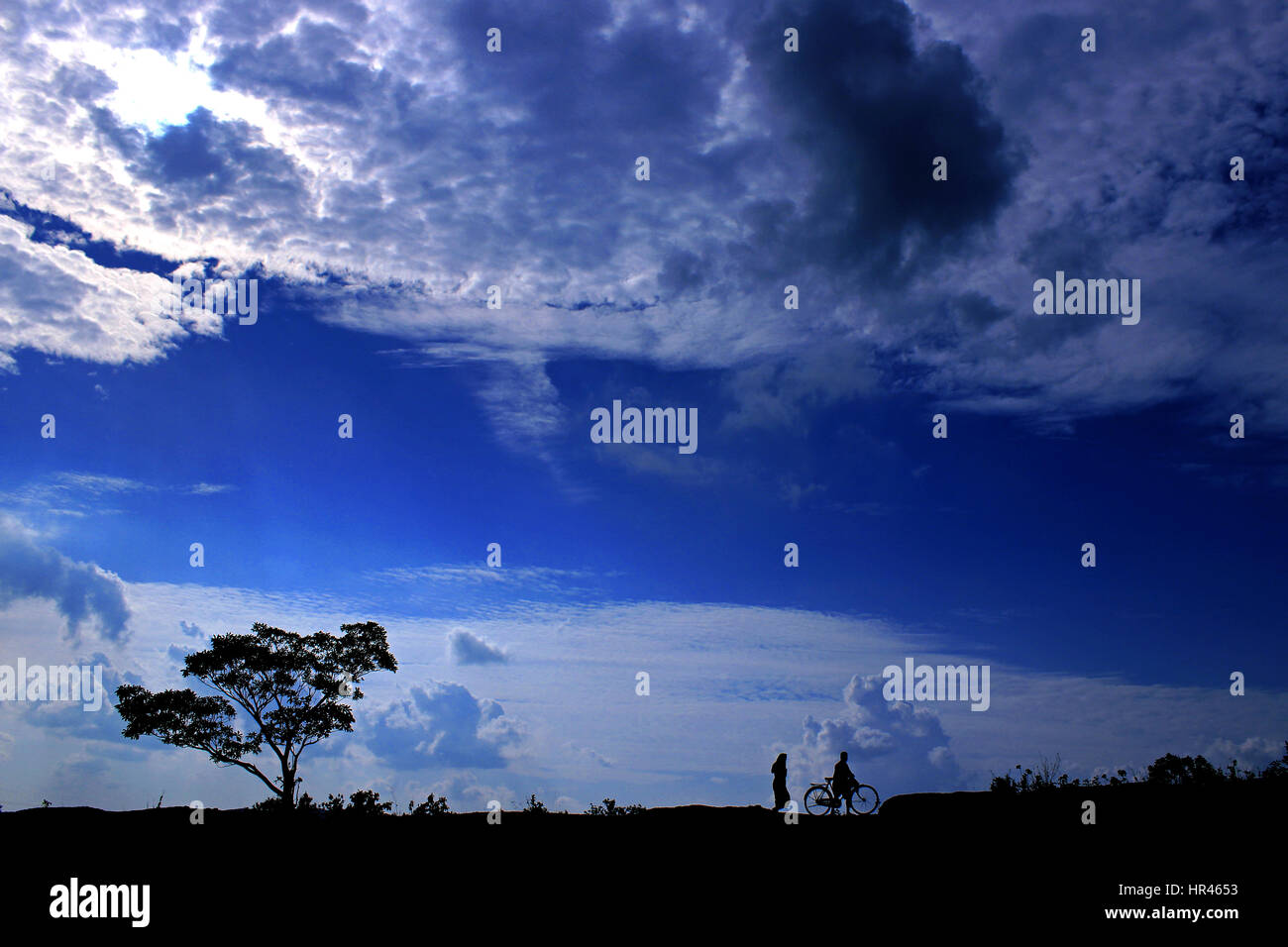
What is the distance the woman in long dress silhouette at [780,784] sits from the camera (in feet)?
79.9

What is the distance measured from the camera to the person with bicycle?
24203 mm

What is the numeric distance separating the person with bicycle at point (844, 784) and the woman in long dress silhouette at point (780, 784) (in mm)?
1503

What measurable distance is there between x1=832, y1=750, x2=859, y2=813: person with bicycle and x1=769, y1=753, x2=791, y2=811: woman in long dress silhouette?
150 cm

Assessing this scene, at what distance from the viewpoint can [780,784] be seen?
24.3 metres
